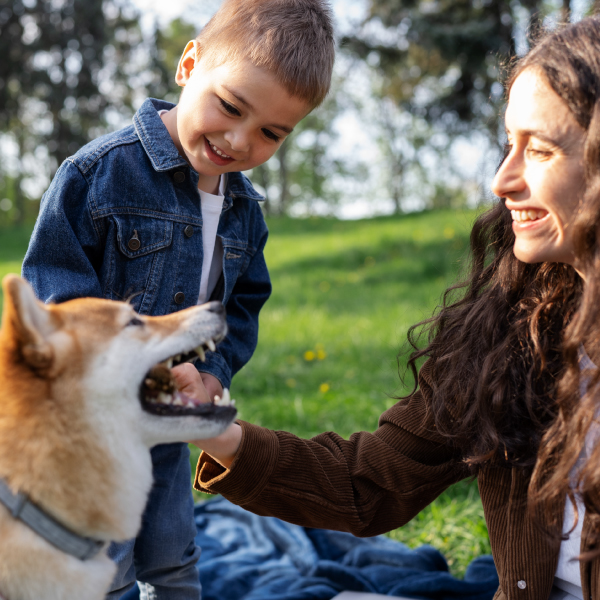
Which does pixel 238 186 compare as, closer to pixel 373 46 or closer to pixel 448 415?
pixel 448 415

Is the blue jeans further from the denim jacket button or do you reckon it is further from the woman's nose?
the woman's nose

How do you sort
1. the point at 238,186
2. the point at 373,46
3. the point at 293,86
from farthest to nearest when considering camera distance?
the point at 373,46, the point at 238,186, the point at 293,86

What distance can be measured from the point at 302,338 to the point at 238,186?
347cm

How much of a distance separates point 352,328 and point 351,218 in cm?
631

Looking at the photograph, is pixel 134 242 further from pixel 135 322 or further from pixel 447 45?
pixel 447 45

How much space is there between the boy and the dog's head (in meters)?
0.30

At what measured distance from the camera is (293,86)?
2084 millimetres

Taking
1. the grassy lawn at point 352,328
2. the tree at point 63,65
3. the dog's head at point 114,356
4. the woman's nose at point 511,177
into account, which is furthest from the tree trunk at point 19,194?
the woman's nose at point 511,177

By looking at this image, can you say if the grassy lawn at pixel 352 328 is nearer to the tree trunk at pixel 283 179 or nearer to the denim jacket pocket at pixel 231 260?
the denim jacket pocket at pixel 231 260

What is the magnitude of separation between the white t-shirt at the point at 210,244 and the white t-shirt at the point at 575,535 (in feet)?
4.27

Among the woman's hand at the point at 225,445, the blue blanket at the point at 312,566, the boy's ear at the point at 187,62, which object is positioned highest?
the boy's ear at the point at 187,62

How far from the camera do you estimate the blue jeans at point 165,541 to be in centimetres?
222

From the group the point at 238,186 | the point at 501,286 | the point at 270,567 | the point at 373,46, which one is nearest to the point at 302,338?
the point at 270,567

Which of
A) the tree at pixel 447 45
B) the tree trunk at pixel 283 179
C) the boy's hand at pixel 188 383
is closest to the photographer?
the boy's hand at pixel 188 383
